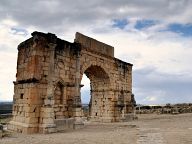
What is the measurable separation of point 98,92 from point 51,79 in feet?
22.5

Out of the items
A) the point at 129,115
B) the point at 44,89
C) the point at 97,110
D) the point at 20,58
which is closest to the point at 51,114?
the point at 44,89

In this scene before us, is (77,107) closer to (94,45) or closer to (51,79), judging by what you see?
(51,79)

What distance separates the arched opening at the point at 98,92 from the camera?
19.2 meters

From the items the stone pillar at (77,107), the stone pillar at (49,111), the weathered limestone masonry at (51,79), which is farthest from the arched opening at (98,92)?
the stone pillar at (49,111)

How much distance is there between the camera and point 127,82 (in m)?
21.0

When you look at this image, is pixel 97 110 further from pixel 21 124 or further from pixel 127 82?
pixel 21 124

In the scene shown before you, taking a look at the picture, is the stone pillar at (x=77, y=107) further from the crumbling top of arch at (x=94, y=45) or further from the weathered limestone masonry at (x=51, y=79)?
the crumbling top of arch at (x=94, y=45)

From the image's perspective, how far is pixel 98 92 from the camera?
19719mm

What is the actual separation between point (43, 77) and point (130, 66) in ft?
32.3

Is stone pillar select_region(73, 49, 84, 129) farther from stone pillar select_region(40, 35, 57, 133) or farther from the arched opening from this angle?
the arched opening

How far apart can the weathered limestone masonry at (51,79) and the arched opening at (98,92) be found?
0.54 meters

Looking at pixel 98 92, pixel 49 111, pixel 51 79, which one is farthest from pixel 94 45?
pixel 49 111

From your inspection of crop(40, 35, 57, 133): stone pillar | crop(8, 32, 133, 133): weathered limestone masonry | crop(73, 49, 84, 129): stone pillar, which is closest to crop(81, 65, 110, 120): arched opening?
crop(8, 32, 133, 133): weathered limestone masonry

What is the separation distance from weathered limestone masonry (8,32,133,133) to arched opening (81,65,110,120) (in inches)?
21.2
